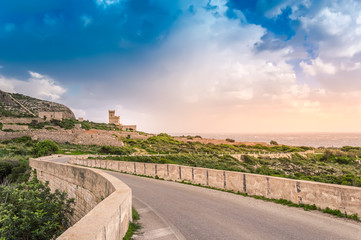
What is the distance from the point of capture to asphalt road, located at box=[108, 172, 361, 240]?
489 cm

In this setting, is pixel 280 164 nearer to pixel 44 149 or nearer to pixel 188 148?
pixel 188 148

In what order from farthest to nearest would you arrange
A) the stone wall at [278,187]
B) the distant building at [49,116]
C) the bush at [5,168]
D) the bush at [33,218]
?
the distant building at [49,116], the bush at [5,168], the bush at [33,218], the stone wall at [278,187]

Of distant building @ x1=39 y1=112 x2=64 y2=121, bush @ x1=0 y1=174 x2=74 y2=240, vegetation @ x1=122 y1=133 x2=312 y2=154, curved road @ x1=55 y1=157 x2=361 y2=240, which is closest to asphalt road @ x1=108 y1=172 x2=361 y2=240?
curved road @ x1=55 y1=157 x2=361 y2=240

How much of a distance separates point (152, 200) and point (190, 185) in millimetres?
3767

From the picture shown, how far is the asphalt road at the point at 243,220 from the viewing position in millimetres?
4891

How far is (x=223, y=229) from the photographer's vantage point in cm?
527

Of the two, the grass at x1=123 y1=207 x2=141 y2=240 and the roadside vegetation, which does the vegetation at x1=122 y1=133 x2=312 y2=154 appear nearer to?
the roadside vegetation

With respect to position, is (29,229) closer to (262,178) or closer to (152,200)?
(152,200)

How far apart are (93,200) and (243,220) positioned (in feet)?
19.2

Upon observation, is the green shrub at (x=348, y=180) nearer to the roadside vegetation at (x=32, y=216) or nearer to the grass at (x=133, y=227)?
the grass at (x=133, y=227)

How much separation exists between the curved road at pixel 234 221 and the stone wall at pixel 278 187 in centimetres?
46

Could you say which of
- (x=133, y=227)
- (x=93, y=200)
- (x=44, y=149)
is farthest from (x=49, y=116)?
(x=133, y=227)

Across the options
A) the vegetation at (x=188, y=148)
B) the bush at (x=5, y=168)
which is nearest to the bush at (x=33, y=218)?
the bush at (x=5, y=168)

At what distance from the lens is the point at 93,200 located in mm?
8492
